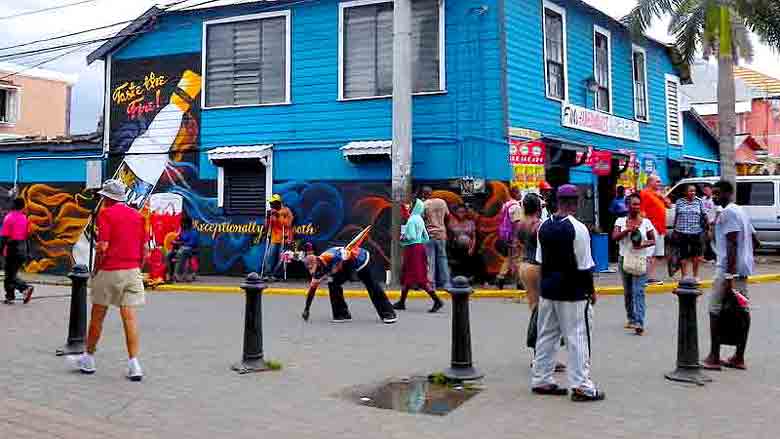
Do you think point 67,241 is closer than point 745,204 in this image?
Yes

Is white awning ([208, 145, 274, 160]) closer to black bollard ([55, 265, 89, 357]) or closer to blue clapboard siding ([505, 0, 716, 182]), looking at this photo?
blue clapboard siding ([505, 0, 716, 182])

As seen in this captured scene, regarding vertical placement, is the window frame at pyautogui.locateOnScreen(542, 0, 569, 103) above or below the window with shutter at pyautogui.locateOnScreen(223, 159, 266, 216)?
above

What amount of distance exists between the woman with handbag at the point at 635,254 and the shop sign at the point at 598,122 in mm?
7794

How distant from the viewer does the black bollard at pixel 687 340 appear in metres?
7.04

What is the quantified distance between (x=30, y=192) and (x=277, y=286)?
8.47 meters

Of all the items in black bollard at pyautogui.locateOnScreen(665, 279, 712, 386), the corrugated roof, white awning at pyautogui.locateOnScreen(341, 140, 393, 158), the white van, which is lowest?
black bollard at pyautogui.locateOnScreen(665, 279, 712, 386)

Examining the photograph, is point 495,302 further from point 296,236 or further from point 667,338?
point 296,236

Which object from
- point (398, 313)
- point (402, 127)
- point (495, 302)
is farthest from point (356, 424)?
point (402, 127)

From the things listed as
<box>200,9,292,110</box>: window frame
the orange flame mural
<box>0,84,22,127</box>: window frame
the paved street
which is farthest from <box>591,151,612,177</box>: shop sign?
<box>0,84,22,127</box>: window frame

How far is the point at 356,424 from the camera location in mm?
5836

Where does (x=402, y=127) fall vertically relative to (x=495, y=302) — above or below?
above

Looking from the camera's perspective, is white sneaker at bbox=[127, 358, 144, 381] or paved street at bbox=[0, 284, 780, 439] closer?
paved street at bbox=[0, 284, 780, 439]

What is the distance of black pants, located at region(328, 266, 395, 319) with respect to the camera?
10578mm

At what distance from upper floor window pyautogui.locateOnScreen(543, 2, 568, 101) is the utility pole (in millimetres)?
3716
